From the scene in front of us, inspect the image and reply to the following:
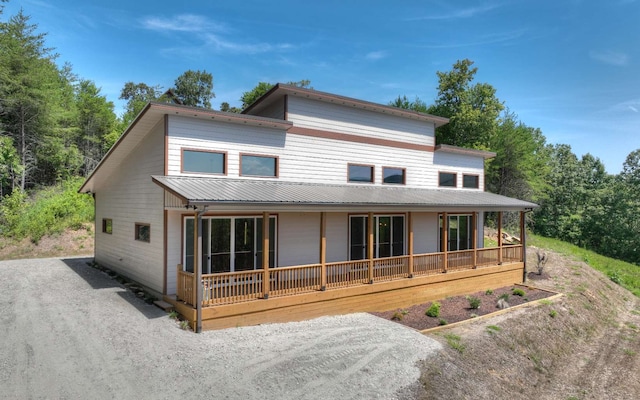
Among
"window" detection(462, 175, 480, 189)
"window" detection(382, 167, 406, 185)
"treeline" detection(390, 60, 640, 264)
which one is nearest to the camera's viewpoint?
"window" detection(382, 167, 406, 185)

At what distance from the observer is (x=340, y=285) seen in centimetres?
1110

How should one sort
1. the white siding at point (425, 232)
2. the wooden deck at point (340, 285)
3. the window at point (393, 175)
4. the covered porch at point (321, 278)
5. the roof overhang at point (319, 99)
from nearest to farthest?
the covered porch at point (321, 278)
the wooden deck at point (340, 285)
the roof overhang at point (319, 99)
the window at point (393, 175)
the white siding at point (425, 232)

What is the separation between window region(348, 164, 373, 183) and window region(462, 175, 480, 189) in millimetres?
6087

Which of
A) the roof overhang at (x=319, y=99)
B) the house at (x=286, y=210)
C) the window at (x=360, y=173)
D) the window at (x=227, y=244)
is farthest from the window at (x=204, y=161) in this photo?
the window at (x=360, y=173)

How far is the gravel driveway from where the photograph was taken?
5.74 metres

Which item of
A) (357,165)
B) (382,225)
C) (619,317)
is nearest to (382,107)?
(357,165)

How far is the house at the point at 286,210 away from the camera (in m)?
9.45

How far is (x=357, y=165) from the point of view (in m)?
14.5

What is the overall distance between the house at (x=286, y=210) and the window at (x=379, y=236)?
0.06 m

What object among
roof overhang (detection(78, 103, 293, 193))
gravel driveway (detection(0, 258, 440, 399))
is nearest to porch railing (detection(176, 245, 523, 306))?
gravel driveway (detection(0, 258, 440, 399))

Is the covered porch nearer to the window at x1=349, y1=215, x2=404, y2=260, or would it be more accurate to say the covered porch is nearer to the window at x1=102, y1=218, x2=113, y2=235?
the window at x1=349, y1=215, x2=404, y2=260

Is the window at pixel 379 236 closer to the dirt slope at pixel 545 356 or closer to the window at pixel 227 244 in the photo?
the window at pixel 227 244

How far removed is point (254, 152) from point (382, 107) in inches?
240

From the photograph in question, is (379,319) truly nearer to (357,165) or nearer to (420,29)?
(357,165)
